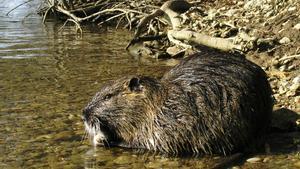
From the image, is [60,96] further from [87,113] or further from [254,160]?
[254,160]

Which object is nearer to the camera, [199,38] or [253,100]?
[253,100]

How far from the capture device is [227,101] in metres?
3.89

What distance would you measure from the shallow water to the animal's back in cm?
21

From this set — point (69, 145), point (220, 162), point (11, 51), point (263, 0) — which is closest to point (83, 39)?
point (11, 51)

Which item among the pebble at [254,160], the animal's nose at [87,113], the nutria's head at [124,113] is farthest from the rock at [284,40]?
the animal's nose at [87,113]

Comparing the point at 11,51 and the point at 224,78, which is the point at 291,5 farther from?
the point at 11,51

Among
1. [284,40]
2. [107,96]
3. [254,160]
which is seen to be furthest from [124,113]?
[284,40]

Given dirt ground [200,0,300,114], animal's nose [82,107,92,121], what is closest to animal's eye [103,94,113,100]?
animal's nose [82,107,92,121]

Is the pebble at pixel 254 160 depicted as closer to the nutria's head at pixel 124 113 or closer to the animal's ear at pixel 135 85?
the nutria's head at pixel 124 113

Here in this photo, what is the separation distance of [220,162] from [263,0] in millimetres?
5998

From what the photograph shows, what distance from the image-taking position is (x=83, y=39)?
38.4 feet

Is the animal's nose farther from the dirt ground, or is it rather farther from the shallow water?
the dirt ground

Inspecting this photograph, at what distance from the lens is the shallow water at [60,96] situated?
3.98m

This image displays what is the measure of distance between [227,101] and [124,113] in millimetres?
857
